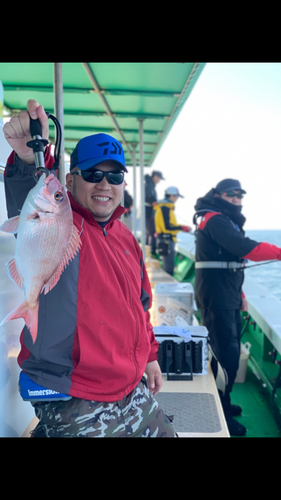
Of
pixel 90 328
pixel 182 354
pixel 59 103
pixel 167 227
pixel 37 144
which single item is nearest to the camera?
pixel 37 144

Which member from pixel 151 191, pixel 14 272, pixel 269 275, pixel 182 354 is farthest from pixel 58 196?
pixel 269 275

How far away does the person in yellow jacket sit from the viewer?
308 inches

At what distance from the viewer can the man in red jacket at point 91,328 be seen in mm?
1356

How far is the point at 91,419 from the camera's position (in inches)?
55.4

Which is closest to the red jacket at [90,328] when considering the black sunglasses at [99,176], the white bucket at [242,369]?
the black sunglasses at [99,176]

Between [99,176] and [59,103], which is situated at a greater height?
[59,103]

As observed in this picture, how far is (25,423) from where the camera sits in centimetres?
187

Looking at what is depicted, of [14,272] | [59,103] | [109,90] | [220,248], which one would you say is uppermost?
[109,90]

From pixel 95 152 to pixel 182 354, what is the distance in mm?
1961

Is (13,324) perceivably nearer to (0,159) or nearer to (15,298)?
(15,298)

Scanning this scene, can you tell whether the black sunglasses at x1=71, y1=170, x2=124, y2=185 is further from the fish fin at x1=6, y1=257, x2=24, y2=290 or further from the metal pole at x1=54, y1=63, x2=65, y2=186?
the fish fin at x1=6, y1=257, x2=24, y2=290

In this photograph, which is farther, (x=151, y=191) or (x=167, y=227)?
(x=151, y=191)

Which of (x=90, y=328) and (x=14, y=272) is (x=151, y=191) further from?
(x=14, y=272)

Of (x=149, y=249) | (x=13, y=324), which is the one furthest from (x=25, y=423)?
(x=149, y=249)
